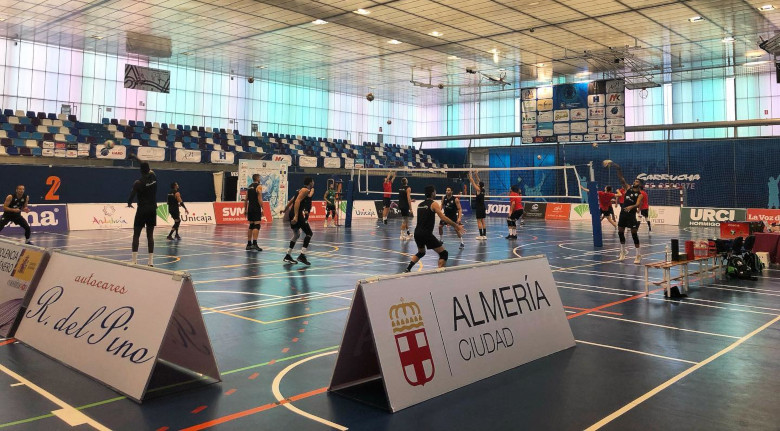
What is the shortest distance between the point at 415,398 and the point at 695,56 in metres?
33.7

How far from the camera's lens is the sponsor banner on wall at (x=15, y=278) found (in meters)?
6.82

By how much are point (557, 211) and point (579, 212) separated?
4.80 ft

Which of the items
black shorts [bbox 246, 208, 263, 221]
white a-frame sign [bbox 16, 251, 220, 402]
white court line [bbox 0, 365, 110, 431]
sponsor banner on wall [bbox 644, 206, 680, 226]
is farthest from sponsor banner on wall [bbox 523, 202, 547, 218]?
white court line [bbox 0, 365, 110, 431]

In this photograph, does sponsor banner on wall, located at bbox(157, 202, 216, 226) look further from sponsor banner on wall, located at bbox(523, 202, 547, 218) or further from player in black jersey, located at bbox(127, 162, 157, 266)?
sponsor banner on wall, located at bbox(523, 202, 547, 218)

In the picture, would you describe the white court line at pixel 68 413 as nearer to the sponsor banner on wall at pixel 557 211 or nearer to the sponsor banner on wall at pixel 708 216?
the sponsor banner on wall at pixel 708 216

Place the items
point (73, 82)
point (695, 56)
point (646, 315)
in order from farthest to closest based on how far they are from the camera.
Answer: point (73, 82)
point (695, 56)
point (646, 315)

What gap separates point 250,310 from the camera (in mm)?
8375

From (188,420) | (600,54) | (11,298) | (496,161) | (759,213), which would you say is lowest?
(188,420)

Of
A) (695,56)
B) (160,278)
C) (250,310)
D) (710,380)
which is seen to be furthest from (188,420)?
(695,56)

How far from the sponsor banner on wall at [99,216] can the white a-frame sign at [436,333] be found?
21.2 metres

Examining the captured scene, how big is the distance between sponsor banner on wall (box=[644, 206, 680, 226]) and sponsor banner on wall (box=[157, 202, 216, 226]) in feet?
72.5

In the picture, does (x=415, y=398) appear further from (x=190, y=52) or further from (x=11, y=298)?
(x=190, y=52)

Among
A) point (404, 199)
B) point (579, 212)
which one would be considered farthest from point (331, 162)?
point (404, 199)

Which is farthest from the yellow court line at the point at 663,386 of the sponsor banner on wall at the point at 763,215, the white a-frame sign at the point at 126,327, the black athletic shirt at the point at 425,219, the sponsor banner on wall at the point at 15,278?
the sponsor banner on wall at the point at 763,215
